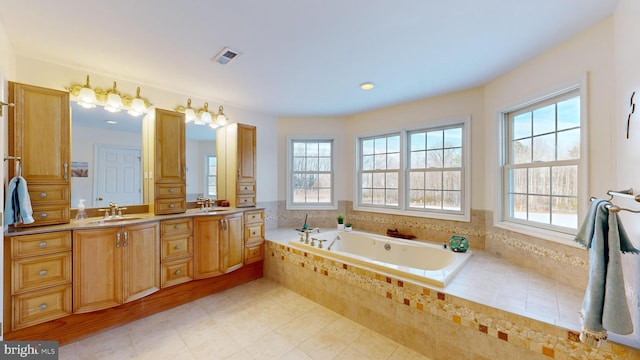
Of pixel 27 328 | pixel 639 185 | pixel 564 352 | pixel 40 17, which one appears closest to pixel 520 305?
pixel 564 352

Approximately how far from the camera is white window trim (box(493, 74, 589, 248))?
179cm

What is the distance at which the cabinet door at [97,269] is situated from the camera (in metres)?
1.93

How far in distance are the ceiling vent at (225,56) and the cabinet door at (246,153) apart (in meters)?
1.05

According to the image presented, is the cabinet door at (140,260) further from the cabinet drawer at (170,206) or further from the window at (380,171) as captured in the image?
the window at (380,171)

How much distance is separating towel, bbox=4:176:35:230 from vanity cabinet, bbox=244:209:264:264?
1741 mm

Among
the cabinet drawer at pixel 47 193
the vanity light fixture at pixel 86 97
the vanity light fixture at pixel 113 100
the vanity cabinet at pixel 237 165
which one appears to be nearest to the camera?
the cabinet drawer at pixel 47 193

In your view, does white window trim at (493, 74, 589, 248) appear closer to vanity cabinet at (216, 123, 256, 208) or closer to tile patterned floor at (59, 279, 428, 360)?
tile patterned floor at (59, 279, 428, 360)

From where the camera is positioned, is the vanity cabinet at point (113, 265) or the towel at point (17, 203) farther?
the vanity cabinet at point (113, 265)

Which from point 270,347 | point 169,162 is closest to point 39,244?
point 169,162

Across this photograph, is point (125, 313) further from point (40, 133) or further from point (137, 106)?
point (137, 106)

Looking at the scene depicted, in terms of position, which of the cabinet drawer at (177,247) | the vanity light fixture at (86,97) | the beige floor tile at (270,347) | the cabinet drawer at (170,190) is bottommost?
the beige floor tile at (270,347)

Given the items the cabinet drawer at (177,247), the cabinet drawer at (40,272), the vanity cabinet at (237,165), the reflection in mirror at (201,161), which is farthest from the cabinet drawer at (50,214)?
the vanity cabinet at (237,165)

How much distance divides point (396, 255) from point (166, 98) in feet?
10.7

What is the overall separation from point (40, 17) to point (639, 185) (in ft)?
11.5
